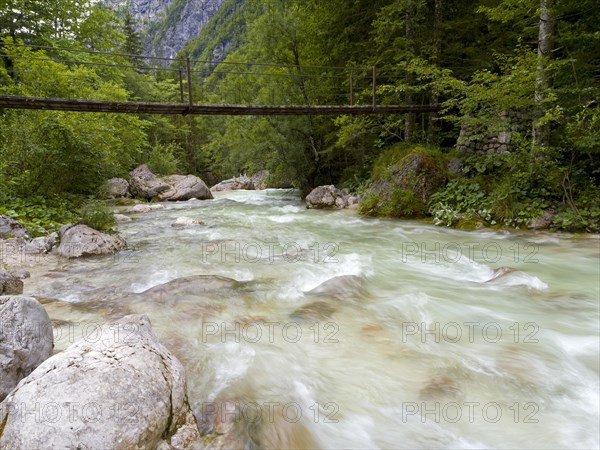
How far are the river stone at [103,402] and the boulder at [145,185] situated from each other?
60.0 feet

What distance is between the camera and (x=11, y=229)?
7.29 metres

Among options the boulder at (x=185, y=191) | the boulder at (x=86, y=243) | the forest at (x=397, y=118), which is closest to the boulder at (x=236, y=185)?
the boulder at (x=185, y=191)

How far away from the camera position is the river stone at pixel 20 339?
7.73 feet

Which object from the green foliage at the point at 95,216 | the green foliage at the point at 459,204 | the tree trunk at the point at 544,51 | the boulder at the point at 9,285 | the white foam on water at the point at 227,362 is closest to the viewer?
the white foam on water at the point at 227,362

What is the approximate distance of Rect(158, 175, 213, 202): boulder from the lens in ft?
63.0

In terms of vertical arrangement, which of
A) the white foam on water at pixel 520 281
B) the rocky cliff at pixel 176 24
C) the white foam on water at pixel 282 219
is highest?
the rocky cliff at pixel 176 24

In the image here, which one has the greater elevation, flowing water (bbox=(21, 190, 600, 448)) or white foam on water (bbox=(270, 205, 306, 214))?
white foam on water (bbox=(270, 205, 306, 214))

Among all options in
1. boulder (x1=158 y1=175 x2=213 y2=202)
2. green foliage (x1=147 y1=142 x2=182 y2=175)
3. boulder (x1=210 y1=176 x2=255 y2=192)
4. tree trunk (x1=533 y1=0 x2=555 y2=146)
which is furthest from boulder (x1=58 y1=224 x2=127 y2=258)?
boulder (x1=210 y1=176 x2=255 y2=192)

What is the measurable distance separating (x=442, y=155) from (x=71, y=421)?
1114cm

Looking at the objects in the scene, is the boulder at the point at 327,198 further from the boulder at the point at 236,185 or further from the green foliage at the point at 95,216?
the boulder at the point at 236,185

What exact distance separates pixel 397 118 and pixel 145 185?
13.9 meters

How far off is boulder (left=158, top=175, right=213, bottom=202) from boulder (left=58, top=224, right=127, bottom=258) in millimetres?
12067

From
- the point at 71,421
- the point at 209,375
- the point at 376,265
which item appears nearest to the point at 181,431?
the point at 71,421

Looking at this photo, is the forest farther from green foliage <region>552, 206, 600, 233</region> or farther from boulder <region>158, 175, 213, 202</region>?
boulder <region>158, 175, 213, 202</region>
